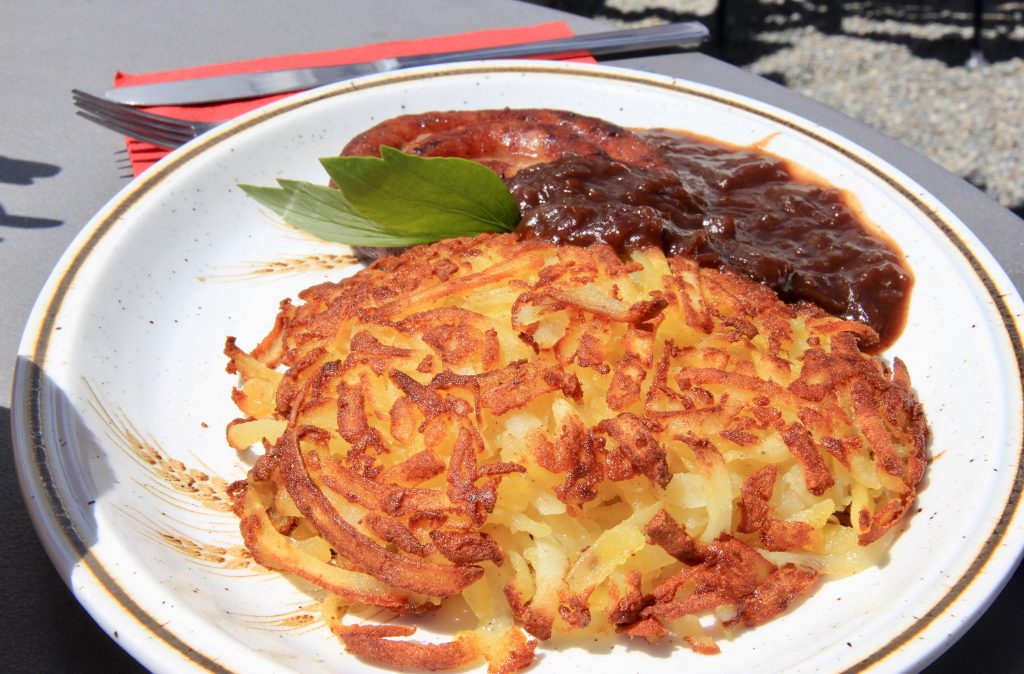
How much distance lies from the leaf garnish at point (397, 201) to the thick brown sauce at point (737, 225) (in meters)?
0.17

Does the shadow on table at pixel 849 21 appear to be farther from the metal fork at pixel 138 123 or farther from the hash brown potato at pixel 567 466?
the hash brown potato at pixel 567 466

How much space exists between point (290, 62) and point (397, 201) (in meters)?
1.75

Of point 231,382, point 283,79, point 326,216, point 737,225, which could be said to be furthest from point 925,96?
point 231,382

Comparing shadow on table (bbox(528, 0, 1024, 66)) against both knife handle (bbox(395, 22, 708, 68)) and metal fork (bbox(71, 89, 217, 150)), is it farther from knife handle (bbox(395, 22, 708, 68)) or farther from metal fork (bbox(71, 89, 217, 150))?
metal fork (bbox(71, 89, 217, 150))

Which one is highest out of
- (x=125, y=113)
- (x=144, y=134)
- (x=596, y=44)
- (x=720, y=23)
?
(x=125, y=113)

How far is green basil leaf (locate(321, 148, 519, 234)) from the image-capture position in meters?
3.02

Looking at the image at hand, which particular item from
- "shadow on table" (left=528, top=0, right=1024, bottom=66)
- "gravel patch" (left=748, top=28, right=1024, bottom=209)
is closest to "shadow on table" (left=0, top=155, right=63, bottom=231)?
"shadow on table" (left=528, top=0, right=1024, bottom=66)

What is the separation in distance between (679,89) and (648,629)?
2.70m

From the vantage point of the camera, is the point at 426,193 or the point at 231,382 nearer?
the point at 231,382

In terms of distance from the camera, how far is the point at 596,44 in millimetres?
4543

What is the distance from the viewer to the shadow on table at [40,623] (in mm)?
2127

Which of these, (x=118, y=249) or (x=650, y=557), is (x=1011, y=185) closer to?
(x=650, y=557)

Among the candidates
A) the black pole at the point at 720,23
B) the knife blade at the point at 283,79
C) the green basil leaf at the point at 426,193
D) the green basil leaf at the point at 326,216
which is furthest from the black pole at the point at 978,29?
the green basil leaf at the point at 326,216

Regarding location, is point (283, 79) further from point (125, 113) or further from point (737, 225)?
point (737, 225)
